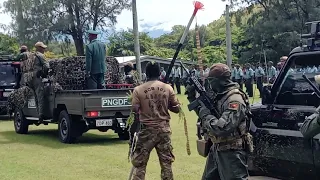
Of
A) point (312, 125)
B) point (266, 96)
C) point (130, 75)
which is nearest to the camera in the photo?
point (312, 125)

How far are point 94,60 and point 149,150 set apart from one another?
531 centimetres

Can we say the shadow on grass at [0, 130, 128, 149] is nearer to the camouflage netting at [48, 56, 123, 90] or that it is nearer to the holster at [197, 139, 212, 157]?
the camouflage netting at [48, 56, 123, 90]

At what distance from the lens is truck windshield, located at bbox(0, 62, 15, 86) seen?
1821 cm

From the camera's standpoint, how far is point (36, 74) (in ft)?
42.5

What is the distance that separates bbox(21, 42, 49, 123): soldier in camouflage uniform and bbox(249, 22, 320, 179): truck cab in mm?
6971

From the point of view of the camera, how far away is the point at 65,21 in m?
47.3

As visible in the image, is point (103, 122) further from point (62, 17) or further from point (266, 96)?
point (62, 17)

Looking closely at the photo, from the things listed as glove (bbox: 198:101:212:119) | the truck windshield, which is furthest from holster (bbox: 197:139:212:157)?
the truck windshield

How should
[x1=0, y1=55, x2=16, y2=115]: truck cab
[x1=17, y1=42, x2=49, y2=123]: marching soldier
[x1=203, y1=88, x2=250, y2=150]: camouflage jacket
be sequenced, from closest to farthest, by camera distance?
[x1=203, y1=88, x2=250, y2=150]: camouflage jacket → [x1=17, y1=42, x2=49, y2=123]: marching soldier → [x1=0, y1=55, x2=16, y2=115]: truck cab

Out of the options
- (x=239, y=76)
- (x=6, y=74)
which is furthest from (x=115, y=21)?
(x=6, y=74)

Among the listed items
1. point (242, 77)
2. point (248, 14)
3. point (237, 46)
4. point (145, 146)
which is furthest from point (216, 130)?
point (237, 46)

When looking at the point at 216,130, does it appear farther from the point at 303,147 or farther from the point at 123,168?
the point at 123,168

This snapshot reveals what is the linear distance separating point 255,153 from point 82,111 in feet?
19.4

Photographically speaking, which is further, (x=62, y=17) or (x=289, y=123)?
(x=62, y=17)
